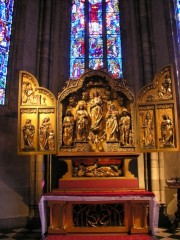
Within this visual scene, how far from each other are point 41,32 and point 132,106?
442 cm

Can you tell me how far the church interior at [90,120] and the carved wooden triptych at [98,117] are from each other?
0.08 ft

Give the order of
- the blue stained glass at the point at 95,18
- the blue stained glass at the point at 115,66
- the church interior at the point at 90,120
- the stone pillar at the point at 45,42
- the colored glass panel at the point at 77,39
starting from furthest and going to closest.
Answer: the blue stained glass at the point at 95,18 < the colored glass panel at the point at 77,39 < the blue stained glass at the point at 115,66 < the stone pillar at the point at 45,42 < the church interior at the point at 90,120

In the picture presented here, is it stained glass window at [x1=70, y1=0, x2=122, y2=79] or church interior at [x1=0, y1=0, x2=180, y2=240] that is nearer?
church interior at [x1=0, y1=0, x2=180, y2=240]

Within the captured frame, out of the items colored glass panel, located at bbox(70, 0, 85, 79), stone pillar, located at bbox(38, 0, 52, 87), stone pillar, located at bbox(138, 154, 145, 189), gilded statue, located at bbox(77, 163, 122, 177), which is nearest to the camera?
gilded statue, located at bbox(77, 163, 122, 177)

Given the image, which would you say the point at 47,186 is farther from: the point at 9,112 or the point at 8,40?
the point at 8,40

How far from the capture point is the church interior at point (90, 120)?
22.0ft

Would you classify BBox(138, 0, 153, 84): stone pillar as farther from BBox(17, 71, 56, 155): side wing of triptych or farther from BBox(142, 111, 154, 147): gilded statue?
BBox(17, 71, 56, 155): side wing of triptych

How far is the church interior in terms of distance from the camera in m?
6.71

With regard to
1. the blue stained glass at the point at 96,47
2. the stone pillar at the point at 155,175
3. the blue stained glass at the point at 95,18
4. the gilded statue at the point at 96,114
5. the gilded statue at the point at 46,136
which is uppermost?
the blue stained glass at the point at 95,18

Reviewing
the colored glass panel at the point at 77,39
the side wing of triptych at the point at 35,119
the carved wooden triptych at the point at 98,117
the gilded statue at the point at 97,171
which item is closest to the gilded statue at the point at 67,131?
the carved wooden triptych at the point at 98,117

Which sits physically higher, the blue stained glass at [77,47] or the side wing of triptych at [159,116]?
the blue stained glass at [77,47]

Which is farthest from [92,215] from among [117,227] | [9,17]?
[9,17]

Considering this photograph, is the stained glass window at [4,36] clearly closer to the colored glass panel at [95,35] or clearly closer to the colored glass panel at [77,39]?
the colored glass panel at [77,39]

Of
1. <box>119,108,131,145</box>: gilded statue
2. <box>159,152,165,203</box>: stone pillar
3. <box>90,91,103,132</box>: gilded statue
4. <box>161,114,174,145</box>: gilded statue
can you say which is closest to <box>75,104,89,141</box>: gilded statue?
<box>90,91,103,132</box>: gilded statue
